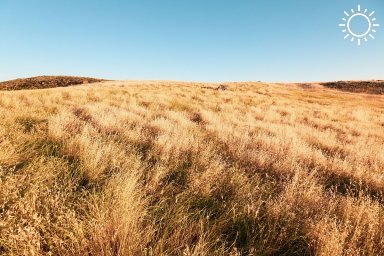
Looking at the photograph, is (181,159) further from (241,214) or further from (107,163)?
(241,214)

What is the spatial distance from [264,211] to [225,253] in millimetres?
869

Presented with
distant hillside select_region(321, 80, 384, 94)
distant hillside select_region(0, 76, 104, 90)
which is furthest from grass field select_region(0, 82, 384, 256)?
distant hillside select_region(0, 76, 104, 90)

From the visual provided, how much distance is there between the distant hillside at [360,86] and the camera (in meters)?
52.8

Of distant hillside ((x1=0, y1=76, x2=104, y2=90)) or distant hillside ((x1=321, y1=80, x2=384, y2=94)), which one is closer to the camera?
distant hillside ((x1=321, y1=80, x2=384, y2=94))

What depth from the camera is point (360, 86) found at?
56.8 m

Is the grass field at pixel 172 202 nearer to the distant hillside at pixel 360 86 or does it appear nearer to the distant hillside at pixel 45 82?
the distant hillside at pixel 360 86

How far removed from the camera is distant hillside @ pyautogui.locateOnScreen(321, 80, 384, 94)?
52.8 m

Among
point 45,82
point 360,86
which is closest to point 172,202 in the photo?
point 360,86

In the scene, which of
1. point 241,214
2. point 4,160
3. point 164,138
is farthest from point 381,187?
point 4,160

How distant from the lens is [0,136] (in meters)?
4.29

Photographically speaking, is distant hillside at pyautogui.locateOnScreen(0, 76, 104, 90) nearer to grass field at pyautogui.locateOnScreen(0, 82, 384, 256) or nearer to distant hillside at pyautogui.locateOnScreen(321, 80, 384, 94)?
distant hillside at pyautogui.locateOnScreen(321, 80, 384, 94)

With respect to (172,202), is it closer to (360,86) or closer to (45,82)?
(360,86)

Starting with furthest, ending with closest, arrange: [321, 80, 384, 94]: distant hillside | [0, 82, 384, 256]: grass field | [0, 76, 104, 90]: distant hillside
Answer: [0, 76, 104, 90]: distant hillside, [321, 80, 384, 94]: distant hillside, [0, 82, 384, 256]: grass field

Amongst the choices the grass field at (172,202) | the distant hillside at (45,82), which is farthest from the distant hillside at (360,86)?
the grass field at (172,202)
